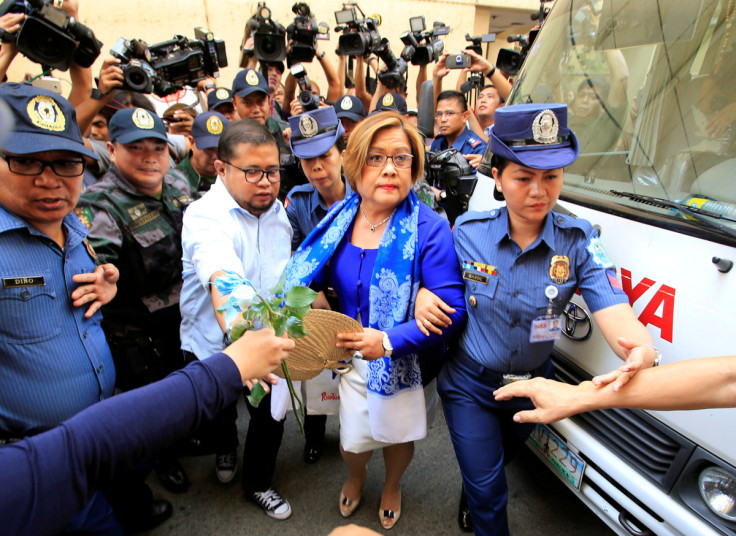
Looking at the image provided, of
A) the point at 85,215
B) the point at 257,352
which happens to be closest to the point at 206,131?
the point at 85,215

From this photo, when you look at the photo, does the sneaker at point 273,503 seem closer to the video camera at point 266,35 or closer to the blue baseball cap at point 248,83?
the blue baseball cap at point 248,83

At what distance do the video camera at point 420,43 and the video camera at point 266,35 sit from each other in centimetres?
148

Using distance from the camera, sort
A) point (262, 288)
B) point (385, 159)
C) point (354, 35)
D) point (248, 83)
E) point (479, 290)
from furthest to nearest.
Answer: point (354, 35), point (248, 83), point (262, 288), point (385, 159), point (479, 290)

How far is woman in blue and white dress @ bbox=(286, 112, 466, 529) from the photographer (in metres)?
1.81

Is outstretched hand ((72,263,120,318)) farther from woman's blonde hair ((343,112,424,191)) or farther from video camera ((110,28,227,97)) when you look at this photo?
video camera ((110,28,227,97))

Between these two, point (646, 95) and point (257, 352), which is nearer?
point (257, 352)

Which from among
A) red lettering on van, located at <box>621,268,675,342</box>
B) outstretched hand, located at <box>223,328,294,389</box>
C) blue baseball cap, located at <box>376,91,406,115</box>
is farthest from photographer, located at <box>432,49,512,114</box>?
outstretched hand, located at <box>223,328,294,389</box>

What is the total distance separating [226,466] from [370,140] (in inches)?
82.9

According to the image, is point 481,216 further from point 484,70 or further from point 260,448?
point 484,70

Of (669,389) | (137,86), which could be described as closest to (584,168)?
(669,389)

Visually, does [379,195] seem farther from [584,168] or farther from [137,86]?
[137,86]

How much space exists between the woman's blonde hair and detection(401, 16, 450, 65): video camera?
3.95 metres

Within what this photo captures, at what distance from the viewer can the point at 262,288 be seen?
2207mm

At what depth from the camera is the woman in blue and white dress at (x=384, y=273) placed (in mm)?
1807
